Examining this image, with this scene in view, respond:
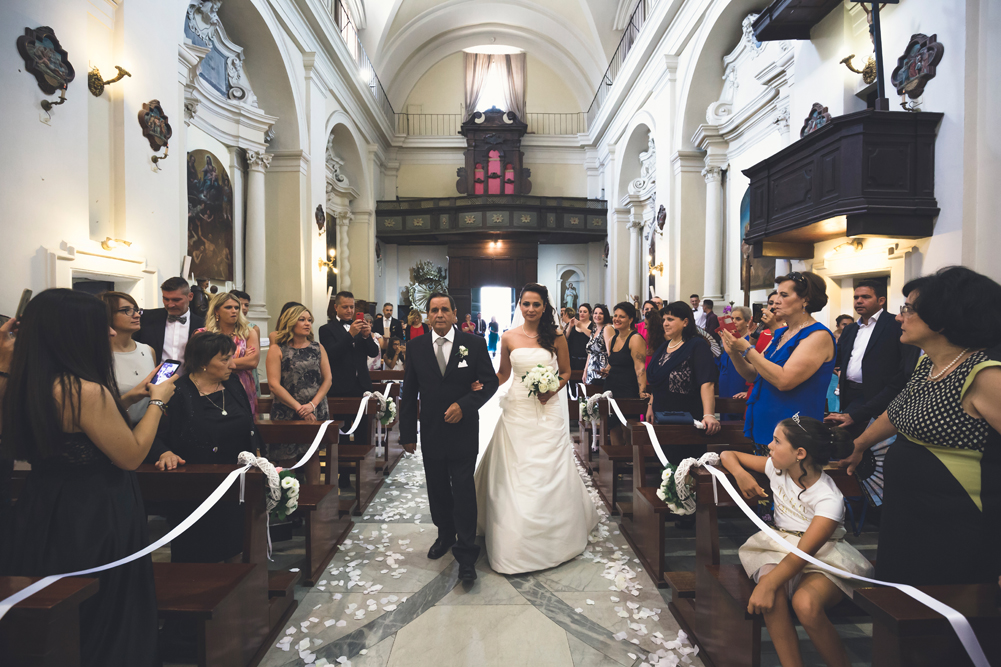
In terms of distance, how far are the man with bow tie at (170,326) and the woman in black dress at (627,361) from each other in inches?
151

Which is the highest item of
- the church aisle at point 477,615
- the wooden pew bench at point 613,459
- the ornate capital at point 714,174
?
the ornate capital at point 714,174

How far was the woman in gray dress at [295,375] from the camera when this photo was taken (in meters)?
4.21

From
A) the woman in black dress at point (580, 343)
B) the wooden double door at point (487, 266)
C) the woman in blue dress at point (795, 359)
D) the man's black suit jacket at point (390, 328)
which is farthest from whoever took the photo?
the wooden double door at point (487, 266)

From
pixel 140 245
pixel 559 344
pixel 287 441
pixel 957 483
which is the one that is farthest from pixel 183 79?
pixel 957 483

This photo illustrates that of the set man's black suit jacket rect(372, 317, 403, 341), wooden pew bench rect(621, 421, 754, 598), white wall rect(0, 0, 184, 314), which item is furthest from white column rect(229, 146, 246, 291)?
wooden pew bench rect(621, 421, 754, 598)

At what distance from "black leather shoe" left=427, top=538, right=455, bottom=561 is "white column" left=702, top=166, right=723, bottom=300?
8.85m

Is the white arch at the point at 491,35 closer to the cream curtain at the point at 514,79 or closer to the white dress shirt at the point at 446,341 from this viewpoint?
the cream curtain at the point at 514,79

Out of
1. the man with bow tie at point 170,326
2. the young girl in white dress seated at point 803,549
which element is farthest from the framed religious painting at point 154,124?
the young girl in white dress seated at point 803,549

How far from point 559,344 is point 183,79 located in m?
6.75

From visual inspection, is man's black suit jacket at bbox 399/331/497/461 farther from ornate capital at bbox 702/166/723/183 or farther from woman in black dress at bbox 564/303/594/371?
ornate capital at bbox 702/166/723/183

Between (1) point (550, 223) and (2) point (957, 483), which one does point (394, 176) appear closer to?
(1) point (550, 223)

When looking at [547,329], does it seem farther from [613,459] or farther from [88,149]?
[88,149]

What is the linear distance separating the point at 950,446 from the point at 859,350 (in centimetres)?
272

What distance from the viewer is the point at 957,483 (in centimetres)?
182
